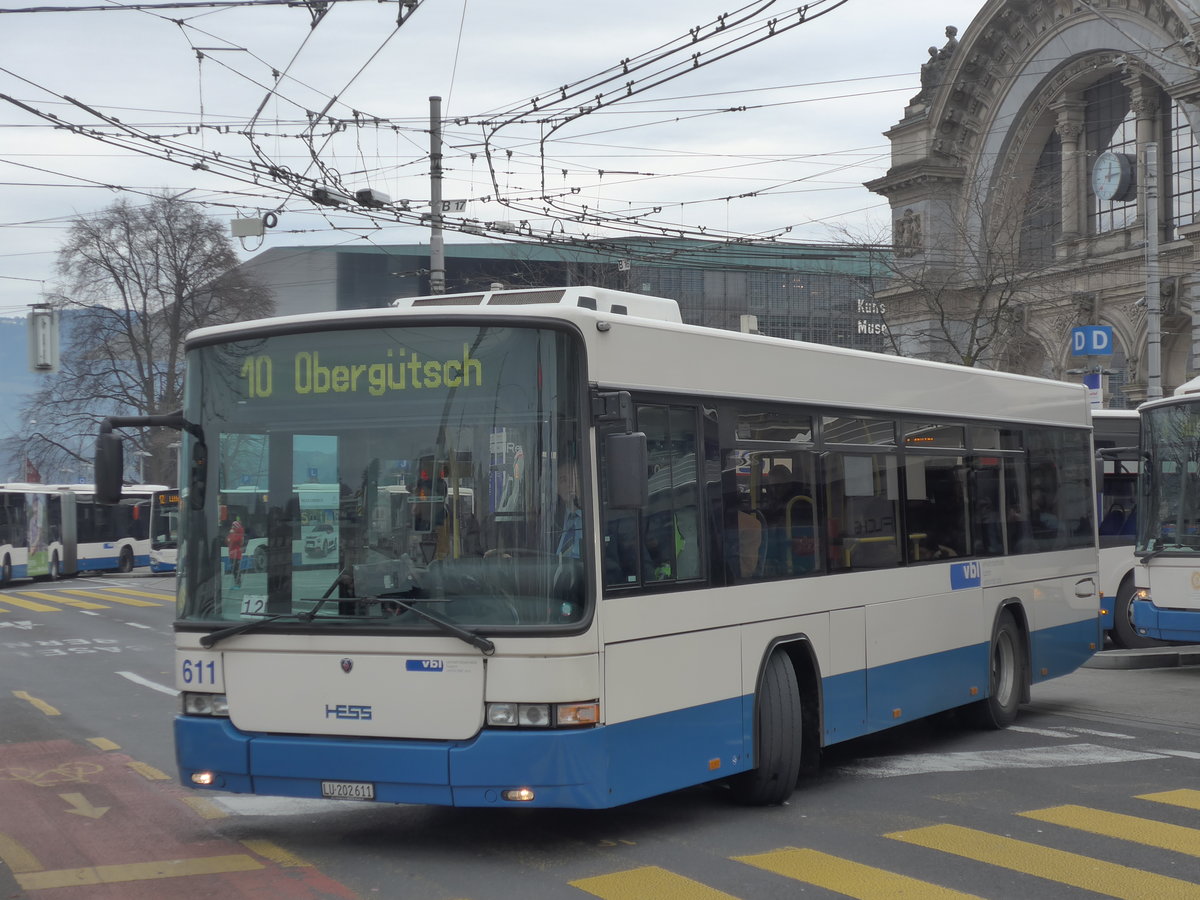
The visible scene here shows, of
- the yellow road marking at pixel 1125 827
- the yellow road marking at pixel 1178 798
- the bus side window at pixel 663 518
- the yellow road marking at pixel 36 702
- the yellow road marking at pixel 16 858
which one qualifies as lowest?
the yellow road marking at pixel 1178 798

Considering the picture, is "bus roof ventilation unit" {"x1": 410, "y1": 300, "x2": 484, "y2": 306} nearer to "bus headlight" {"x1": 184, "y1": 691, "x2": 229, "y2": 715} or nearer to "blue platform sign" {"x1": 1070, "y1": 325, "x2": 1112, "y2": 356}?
"bus headlight" {"x1": 184, "y1": 691, "x2": 229, "y2": 715}

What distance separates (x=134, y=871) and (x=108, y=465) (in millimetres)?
1971

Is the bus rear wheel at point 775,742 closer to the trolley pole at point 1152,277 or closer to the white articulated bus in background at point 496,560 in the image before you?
the white articulated bus in background at point 496,560

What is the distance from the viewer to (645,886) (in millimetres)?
6742

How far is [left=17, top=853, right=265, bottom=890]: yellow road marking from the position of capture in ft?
22.7

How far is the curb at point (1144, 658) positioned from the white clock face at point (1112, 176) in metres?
29.0

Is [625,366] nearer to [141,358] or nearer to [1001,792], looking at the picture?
[1001,792]

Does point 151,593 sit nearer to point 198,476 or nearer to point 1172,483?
point 1172,483

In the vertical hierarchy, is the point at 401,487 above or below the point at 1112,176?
below

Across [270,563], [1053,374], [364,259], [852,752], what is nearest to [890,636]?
[852,752]

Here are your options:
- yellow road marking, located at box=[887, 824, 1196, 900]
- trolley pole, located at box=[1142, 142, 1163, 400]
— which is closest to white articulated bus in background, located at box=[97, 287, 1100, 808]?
yellow road marking, located at box=[887, 824, 1196, 900]

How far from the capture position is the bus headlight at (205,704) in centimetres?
761

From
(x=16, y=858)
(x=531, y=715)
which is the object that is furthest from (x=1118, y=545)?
(x=16, y=858)

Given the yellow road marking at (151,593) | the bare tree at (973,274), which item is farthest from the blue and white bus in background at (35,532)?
the bare tree at (973,274)
